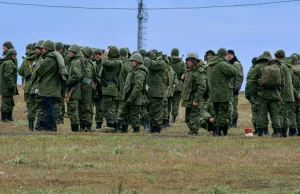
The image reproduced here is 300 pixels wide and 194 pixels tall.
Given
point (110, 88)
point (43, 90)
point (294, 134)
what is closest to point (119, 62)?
point (110, 88)

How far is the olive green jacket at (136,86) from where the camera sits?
76.6ft

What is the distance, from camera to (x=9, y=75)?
96.7 ft

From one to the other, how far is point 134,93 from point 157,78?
258 centimetres

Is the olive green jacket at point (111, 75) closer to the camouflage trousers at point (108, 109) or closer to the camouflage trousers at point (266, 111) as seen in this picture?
the camouflage trousers at point (108, 109)

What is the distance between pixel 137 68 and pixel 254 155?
249 inches

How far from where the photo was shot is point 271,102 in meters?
23.3

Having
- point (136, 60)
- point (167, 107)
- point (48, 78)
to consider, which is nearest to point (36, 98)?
point (48, 78)

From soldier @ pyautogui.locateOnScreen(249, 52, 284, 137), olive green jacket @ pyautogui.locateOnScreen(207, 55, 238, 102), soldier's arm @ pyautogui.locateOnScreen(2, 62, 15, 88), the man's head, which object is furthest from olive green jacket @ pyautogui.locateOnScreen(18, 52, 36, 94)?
soldier @ pyautogui.locateOnScreen(249, 52, 284, 137)

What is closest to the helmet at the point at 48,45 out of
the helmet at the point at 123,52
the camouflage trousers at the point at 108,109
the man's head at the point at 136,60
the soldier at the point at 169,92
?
→ the man's head at the point at 136,60

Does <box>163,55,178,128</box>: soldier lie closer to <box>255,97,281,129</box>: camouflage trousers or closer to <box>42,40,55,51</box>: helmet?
<box>255,97,281,129</box>: camouflage trousers

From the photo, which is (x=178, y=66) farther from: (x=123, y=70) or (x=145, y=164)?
(x=145, y=164)

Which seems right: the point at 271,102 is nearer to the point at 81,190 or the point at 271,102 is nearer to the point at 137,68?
the point at 137,68

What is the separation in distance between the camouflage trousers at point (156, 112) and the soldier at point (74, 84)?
2.30 meters

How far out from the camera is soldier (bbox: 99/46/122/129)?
24.7m
